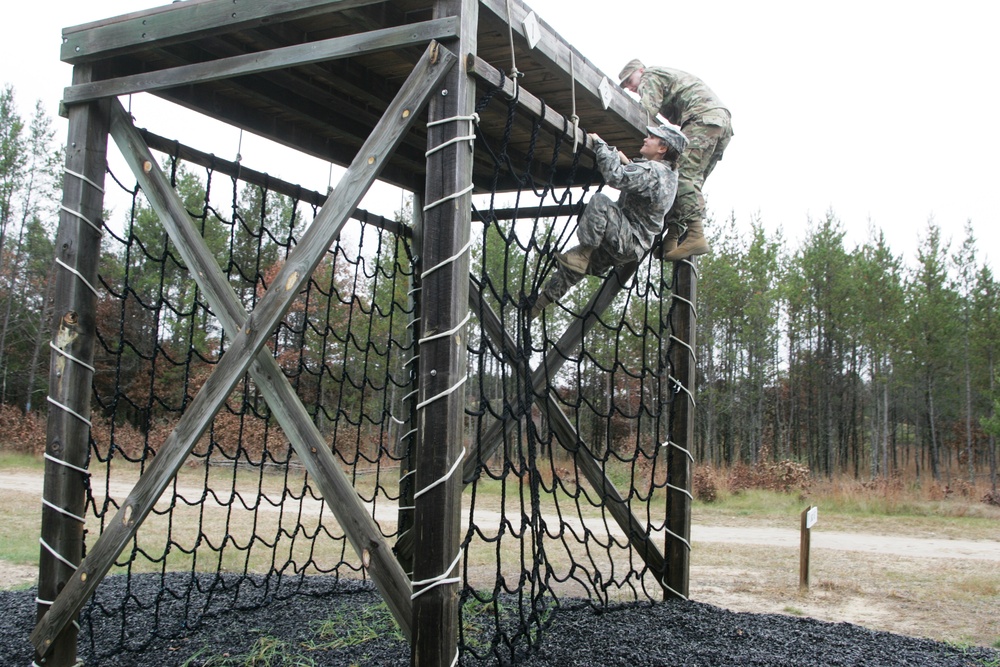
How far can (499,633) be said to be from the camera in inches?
124

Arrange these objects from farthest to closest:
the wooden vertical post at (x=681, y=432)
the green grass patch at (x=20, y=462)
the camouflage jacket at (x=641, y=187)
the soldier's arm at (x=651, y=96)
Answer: the green grass patch at (x=20, y=462) → the wooden vertical post at (x=681, y=432) → the soldier's arm at (x=651, y=96) → the camouflage jacket at (x=641, y=187)

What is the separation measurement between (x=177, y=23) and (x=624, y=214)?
6.88ft

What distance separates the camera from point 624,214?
12.3ft

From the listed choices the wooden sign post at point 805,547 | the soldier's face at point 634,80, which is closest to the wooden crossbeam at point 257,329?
the soldier's face at point 634,80

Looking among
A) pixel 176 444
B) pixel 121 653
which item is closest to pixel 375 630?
pixel 121 653

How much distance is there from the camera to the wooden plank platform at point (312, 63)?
292 cm

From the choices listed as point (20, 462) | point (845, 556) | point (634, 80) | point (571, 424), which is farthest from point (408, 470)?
point (20, 462)

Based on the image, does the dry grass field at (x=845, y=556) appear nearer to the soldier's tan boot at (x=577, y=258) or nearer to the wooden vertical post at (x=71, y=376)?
the wooden vertical post at (x=71, y=376)

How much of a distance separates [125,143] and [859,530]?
10.7m

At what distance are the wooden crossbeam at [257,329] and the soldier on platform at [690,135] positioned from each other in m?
1.73

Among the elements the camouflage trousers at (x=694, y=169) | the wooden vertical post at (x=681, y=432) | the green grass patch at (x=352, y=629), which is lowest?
the green grass patch at (x=352, y=629)

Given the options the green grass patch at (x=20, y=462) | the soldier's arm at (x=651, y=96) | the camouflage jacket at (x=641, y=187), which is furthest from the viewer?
the green grass patch at (x=20, y=462)

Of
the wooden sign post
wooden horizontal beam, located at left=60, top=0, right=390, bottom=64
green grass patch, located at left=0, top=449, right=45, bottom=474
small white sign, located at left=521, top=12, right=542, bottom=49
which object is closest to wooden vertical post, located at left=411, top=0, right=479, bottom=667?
small white sign, located at left=521, top=12, right=542, bottom=49

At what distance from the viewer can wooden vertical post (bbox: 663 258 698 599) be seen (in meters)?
4.35
